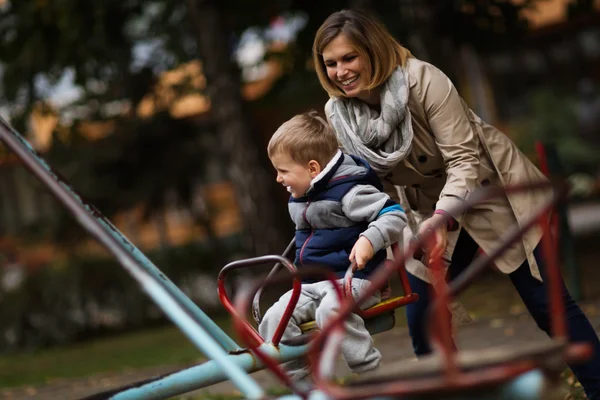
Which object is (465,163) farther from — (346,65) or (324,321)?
(324,321)

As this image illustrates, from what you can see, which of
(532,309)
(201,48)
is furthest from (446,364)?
(201,48)

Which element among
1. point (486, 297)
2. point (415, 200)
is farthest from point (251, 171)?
point (415, 200)

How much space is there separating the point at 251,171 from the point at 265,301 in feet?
5.20

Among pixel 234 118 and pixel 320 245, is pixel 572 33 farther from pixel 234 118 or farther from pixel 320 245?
pixel 320 245

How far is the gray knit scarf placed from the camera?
136 inches

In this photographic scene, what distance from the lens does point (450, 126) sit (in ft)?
11.4

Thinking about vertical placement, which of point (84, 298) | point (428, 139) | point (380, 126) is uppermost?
point (380, 126)

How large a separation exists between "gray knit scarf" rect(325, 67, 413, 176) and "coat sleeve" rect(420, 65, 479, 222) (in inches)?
3.5

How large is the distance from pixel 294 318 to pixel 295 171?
521 millimetres

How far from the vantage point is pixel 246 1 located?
10.4 m

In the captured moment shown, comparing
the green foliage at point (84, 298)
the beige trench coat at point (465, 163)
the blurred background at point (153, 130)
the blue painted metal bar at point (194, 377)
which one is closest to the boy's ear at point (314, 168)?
the beige trench coat at point (465, 163)

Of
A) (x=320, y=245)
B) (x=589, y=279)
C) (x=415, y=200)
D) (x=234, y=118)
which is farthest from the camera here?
(x=234, y=118)

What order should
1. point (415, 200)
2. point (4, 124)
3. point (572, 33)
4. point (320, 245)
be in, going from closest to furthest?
point (4, 124), point (320, 245), point (415, 200), point (572, 33)

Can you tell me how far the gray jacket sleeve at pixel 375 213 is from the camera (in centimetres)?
325
